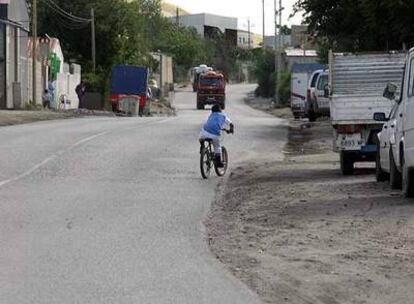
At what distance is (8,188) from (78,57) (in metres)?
57.2

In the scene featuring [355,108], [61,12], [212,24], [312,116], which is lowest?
[312,116]

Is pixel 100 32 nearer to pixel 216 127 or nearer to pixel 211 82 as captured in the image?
pixel 211 82

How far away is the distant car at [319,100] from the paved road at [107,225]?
10.7 metres

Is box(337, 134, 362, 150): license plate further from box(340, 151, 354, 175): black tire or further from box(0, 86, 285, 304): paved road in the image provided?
box(0, 86, 285, 304): paved road

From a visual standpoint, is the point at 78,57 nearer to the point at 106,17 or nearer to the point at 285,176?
the point at 106,17

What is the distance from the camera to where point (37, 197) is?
13445 mm

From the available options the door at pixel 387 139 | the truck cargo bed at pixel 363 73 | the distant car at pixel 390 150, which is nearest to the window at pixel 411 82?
the distant car at pixel 390 150

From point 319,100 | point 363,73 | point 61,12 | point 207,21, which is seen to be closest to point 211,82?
point 61,12

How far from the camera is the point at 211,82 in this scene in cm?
7100

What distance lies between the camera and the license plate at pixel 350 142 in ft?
53.5

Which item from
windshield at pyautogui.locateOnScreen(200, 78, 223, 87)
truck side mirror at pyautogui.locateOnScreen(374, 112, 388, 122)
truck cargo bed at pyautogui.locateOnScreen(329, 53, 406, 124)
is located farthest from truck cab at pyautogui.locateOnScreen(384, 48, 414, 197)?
windshield at pyautogui.locateOnScreen(200, 78, 223, 87)

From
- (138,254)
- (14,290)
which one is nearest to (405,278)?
(138,254)

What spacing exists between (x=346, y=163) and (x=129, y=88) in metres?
38.5

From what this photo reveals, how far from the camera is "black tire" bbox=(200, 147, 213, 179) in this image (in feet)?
55.0
